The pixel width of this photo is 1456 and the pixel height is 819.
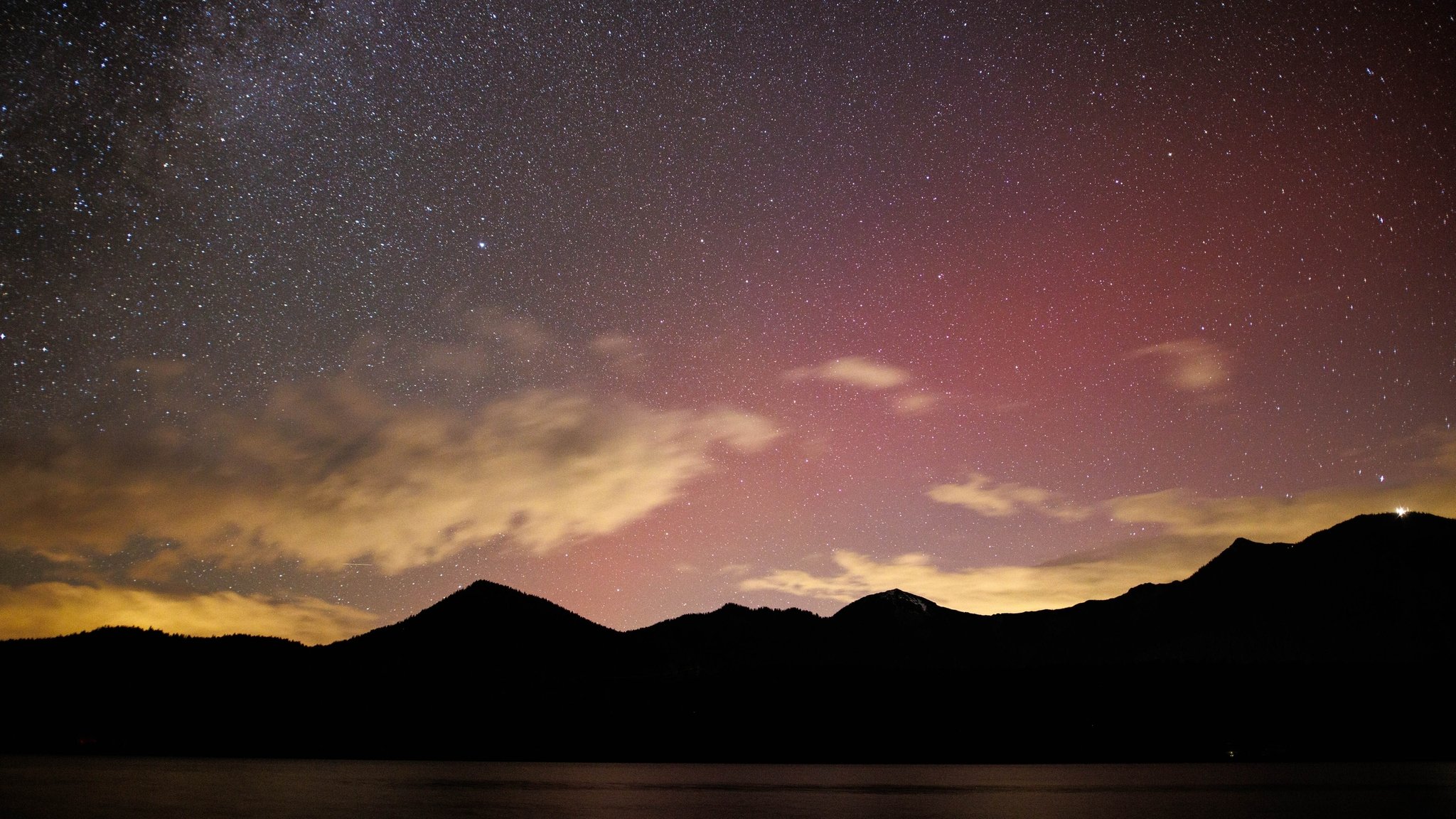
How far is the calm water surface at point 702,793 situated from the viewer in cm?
4488

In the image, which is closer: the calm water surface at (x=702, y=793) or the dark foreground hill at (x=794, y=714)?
the calm water surface at (x=702, y=793)

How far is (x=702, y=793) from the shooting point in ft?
210

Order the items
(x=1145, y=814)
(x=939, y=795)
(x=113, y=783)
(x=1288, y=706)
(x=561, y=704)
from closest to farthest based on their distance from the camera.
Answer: (x=1145, y=814) < (x=939, y=795) < (x=113, y=783) < (x=1288, y=706) < (x=561, y=704)

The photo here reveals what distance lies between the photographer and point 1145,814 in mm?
44812

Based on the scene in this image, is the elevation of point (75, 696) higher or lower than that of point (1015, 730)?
higher

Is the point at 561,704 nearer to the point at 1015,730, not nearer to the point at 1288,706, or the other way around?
the point at 1015,730

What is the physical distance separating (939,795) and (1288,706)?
12716cm

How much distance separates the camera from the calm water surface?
44.9 m

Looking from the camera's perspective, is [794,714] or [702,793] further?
[794,714]

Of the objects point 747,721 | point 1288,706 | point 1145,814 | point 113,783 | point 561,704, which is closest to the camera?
point 1145,814

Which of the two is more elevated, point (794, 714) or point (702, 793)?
point (794, 714)

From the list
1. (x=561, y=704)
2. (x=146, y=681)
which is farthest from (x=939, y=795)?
(x=146, y=681)

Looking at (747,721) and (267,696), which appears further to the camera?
(267,696)

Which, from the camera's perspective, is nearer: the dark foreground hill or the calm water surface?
the calm water surface
